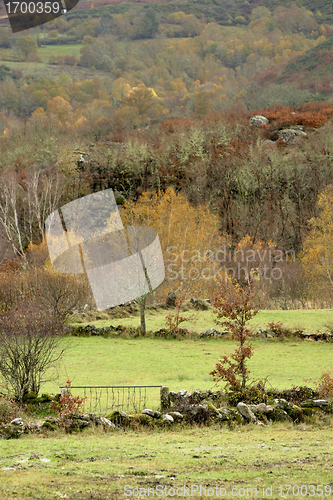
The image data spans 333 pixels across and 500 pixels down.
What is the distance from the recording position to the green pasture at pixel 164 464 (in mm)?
7598

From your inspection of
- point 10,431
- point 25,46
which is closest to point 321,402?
point 10,431

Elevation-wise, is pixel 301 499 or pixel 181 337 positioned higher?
pixel 301 499

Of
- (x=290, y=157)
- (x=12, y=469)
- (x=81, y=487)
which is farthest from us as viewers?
(x=290, y=157)

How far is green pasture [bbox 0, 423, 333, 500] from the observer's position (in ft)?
24.9

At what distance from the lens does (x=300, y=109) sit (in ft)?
267

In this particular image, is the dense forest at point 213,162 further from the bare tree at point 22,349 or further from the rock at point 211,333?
the bare tree at point 22,349

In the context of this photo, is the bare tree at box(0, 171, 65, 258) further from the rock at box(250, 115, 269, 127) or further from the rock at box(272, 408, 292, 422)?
the rock at box(272, 408, 292, 422)

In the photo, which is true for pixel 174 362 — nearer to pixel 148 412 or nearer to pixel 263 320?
pixel 263 320

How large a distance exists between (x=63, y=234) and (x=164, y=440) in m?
41.1

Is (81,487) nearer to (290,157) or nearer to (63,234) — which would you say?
(63,234)

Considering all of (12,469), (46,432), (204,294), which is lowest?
(204,294)

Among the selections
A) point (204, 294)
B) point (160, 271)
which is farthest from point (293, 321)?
point (204, 294)

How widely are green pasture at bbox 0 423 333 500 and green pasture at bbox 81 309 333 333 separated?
51.8 ft

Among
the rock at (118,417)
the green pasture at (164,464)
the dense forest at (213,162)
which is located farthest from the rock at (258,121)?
the green pasture at (164,464)
